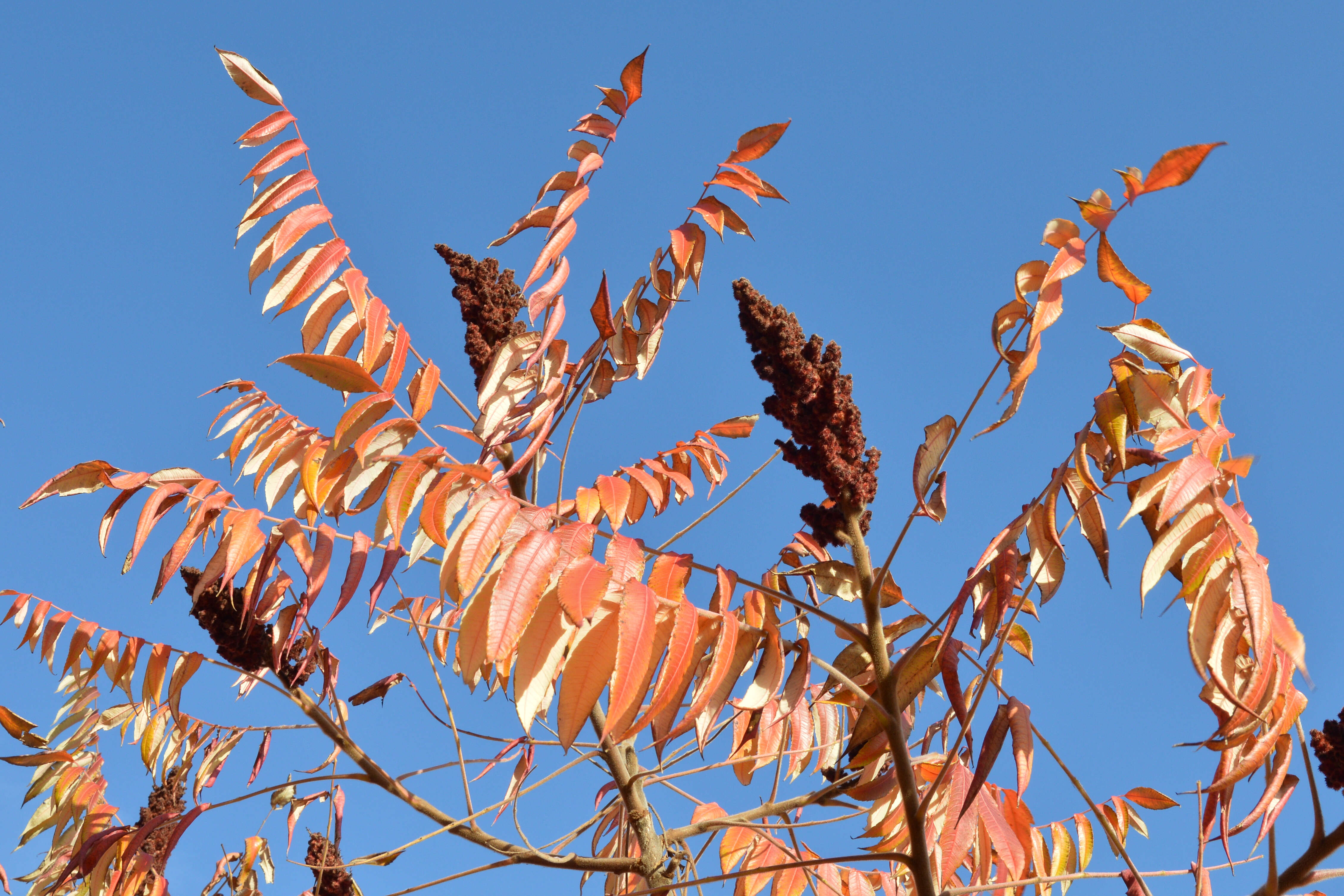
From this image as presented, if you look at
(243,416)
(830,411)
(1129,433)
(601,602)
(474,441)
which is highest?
(243,416)

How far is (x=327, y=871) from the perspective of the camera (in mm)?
3627

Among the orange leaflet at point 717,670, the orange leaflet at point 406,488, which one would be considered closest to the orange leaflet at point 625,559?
the orange leaflet at point 717,670

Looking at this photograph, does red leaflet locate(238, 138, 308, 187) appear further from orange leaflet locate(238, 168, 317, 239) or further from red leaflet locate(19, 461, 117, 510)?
red leaflet locate(19, 461, 117, 510)

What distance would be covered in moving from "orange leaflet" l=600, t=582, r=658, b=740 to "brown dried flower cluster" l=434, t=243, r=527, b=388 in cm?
155

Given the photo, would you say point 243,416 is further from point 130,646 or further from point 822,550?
point 822,550

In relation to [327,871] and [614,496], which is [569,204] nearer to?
[614,496]

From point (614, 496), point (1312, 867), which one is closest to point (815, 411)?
point (614, 496)

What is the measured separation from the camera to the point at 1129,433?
6.24 feet

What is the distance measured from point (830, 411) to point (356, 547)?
1.23 metres

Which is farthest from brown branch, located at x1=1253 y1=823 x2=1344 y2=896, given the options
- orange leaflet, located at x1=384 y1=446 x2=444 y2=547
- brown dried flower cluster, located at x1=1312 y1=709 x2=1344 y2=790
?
orange leaflet, located at x1=384 y1=446 x2=444 y2=547

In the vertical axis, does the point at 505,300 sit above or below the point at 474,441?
above

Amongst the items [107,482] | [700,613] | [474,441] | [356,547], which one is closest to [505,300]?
[474,441]

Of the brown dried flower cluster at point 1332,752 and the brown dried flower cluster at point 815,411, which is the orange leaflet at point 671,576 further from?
the brown dried flower cluster at point 1332,752

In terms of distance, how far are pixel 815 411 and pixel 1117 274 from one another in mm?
637
